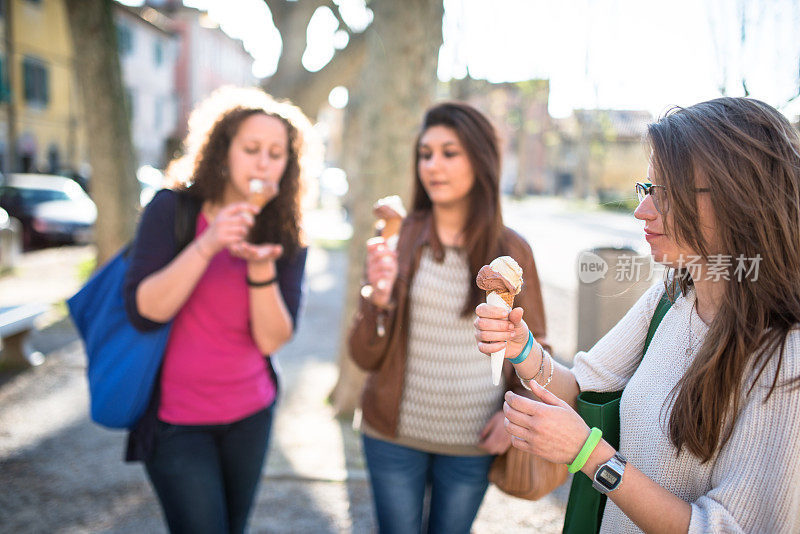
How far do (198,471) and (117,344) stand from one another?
1.90 ft

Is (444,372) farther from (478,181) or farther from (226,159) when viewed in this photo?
(226,159)

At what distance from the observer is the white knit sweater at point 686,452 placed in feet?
4.25

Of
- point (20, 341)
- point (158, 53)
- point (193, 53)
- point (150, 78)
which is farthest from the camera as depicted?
point (193, 53)

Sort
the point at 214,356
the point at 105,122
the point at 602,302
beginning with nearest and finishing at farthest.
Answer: the point at 214,356 < the point at 602,302 < the point at 105,122

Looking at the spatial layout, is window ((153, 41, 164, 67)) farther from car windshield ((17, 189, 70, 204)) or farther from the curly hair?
the curly hair

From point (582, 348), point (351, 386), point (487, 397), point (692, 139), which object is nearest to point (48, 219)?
point (351, 386)

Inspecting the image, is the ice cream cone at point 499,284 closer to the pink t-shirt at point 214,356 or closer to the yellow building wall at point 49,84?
the pink t-shirt at point 214,356

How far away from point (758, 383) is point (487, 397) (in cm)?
127

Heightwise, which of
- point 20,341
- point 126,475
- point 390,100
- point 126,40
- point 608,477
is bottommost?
point 126,475

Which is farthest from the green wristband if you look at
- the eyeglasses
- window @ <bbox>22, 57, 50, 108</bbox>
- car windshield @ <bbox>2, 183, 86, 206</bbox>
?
window @ <bbox>22, 57, 50, 108</bbox>

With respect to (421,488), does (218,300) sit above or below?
above

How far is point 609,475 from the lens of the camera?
55.0 inches

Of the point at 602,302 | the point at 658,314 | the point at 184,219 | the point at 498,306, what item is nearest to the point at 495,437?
the point at 658,314

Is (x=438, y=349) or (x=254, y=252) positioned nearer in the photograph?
(x=254, y=252)
